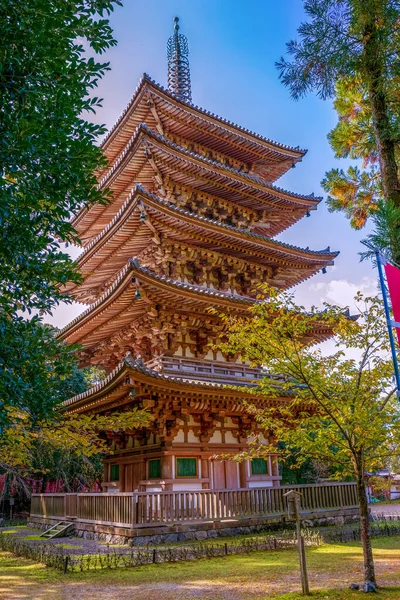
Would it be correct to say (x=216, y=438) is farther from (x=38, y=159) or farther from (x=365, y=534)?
(x=38, y=159)

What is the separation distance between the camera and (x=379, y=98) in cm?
777

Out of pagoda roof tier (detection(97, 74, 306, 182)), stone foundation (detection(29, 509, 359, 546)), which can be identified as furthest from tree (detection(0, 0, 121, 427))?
pagoda roof tier (detection(97, 74, 306, 182))

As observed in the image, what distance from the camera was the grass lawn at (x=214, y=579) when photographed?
7652 millimetres

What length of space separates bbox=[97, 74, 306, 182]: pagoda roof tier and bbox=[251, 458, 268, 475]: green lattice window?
1337 centimetres

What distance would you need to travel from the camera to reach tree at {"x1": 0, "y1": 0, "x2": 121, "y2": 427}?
556cm

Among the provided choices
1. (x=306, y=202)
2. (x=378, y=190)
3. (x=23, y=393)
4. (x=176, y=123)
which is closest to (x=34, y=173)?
(x=23, y=393)

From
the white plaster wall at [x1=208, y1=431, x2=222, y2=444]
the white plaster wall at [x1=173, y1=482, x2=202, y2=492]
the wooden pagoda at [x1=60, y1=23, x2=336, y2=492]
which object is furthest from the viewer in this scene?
the white plaster wall at [x1=208, y1=431, x2=222, y2=444]

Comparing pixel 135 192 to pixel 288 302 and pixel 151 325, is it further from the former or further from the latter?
pixel 288 302

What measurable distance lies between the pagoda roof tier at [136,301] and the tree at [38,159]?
6.83 metres

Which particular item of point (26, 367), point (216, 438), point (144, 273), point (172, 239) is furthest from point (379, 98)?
point (216, 438)

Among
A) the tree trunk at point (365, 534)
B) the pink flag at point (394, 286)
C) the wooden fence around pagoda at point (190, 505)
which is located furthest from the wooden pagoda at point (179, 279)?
the pink flag at point (394, 286)

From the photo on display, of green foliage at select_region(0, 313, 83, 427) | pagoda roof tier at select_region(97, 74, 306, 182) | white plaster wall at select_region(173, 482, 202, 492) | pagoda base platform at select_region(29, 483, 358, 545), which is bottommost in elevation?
pagoda base platform at select_region(29, 483, 358, 545)

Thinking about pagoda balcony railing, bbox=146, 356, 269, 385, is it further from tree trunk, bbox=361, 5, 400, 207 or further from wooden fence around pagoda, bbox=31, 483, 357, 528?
tree trunk, bbox=361, 5, 400, 207

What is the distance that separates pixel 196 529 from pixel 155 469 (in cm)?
236
